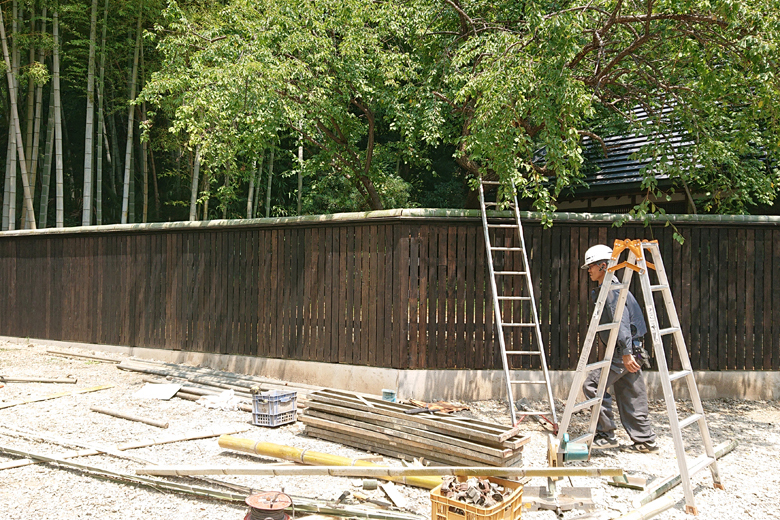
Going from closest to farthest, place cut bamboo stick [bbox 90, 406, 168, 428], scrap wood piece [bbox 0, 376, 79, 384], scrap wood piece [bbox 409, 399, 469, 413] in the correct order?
scrap wood piece [bbox 409, 399, 469, 413]
cut bamboo stick [bbox 90, 406, 168, 428]
scrap wood piece [bbox 0, 376, 79, 384]

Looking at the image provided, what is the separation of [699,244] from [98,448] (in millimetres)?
7344

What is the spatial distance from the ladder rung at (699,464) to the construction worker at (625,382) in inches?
38.2

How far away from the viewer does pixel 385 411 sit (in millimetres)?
5863

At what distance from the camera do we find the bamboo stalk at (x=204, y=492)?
4.22 m

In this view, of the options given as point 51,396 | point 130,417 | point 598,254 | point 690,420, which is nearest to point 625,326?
point 598,254

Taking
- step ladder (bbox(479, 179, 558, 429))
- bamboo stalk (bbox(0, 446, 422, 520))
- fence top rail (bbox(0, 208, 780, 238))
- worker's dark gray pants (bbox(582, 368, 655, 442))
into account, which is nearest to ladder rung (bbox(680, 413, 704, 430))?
worker's dark gray pants (bbox(582, 368, 655, 442))

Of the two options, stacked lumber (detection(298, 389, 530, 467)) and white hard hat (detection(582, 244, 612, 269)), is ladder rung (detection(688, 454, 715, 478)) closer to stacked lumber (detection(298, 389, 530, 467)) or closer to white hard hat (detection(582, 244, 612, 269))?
stacked lumber (detection(298, 389, 530, 467))

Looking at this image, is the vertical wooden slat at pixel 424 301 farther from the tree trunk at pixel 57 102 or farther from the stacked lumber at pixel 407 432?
the tree trunk at pixel 57 102

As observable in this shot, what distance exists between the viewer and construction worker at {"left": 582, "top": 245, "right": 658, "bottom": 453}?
18.9 ft

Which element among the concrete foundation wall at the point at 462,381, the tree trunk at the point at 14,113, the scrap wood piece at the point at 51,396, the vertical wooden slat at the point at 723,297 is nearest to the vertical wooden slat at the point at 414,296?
the concrete foundation wall at the point at 462,381

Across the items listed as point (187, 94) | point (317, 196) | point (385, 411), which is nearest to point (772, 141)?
point (385, 411)

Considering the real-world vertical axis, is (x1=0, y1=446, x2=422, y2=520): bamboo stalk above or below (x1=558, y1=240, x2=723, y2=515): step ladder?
below

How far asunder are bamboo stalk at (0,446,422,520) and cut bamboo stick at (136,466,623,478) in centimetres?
11

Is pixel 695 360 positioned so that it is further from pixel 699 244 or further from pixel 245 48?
pixel 245 48
